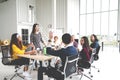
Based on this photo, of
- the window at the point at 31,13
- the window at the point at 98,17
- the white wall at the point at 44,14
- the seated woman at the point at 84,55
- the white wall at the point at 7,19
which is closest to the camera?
the seated woman at the point at 84,55

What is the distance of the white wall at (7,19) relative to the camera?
345 inches

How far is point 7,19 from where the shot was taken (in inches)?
357

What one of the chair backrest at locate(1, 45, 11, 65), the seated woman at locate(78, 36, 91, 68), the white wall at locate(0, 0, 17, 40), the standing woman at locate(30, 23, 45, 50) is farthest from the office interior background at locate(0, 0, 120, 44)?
the seated woman at locate(78, 36, 91, 68)

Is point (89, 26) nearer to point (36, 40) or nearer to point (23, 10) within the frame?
point (23, 10)

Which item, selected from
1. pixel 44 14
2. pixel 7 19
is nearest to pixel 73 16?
pixel 44 14

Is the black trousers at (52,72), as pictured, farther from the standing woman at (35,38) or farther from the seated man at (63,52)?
the standing woman at (35,38)

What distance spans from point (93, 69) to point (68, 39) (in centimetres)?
251

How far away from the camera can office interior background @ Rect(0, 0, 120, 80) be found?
8930 mm

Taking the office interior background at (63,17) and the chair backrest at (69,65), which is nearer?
the chair backrest at (69,65)

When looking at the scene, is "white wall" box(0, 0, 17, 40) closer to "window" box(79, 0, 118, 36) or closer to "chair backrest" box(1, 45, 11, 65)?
"window" box(79, 0, 118, 36)

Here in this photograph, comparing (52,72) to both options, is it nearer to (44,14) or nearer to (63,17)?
(63,17)

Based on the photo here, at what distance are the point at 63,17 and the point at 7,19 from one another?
3.65 m

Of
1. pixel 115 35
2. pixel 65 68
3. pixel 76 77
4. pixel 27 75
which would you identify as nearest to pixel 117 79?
pixel 76 77

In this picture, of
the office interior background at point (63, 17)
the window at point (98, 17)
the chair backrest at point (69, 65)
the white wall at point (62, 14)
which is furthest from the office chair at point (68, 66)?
the window at point (98, 17)
